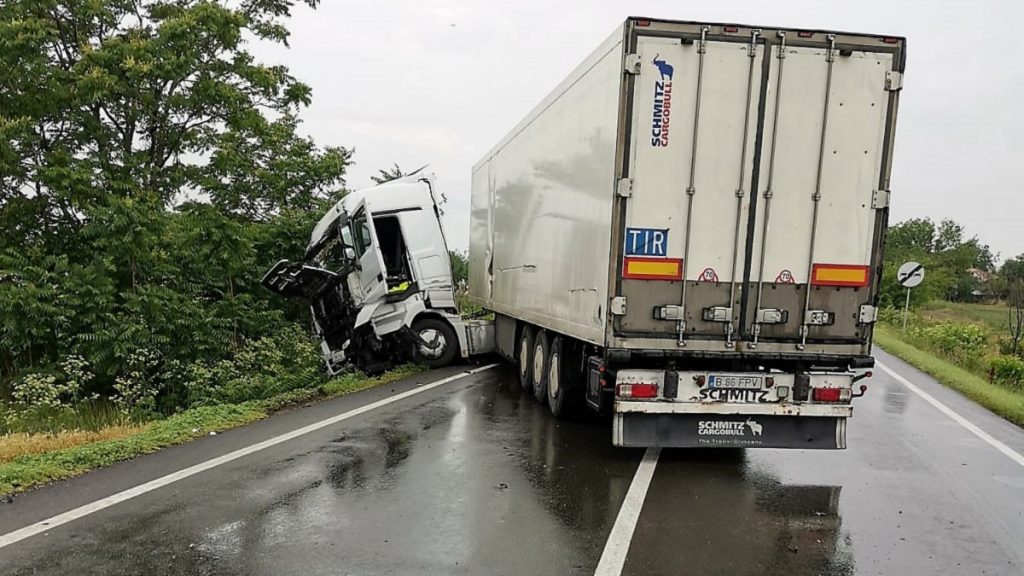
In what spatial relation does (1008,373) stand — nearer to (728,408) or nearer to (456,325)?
(456,325)

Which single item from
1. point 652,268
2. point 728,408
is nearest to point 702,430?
point 728,408

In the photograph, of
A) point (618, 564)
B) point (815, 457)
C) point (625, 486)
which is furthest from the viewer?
point (815, 457)

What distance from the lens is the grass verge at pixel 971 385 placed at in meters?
9.96

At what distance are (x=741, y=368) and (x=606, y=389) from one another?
1250mm

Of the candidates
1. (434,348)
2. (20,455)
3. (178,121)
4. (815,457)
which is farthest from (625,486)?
(178,121)

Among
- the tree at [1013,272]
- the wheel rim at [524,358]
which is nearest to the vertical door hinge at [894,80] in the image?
the wheel rim at [524,358]

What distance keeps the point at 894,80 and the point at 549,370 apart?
4749 millimetres

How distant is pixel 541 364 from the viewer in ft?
29.6

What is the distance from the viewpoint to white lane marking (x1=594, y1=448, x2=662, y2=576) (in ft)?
13.7

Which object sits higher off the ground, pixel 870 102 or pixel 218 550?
pixel 870 102

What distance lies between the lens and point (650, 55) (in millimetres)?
5852

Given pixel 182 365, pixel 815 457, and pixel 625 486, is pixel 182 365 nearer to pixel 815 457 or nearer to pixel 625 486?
pixel 625 486

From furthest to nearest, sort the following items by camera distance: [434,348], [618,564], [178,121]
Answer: [178,121], [434,348], [618,564]

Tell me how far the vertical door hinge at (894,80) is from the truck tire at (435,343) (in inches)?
342
